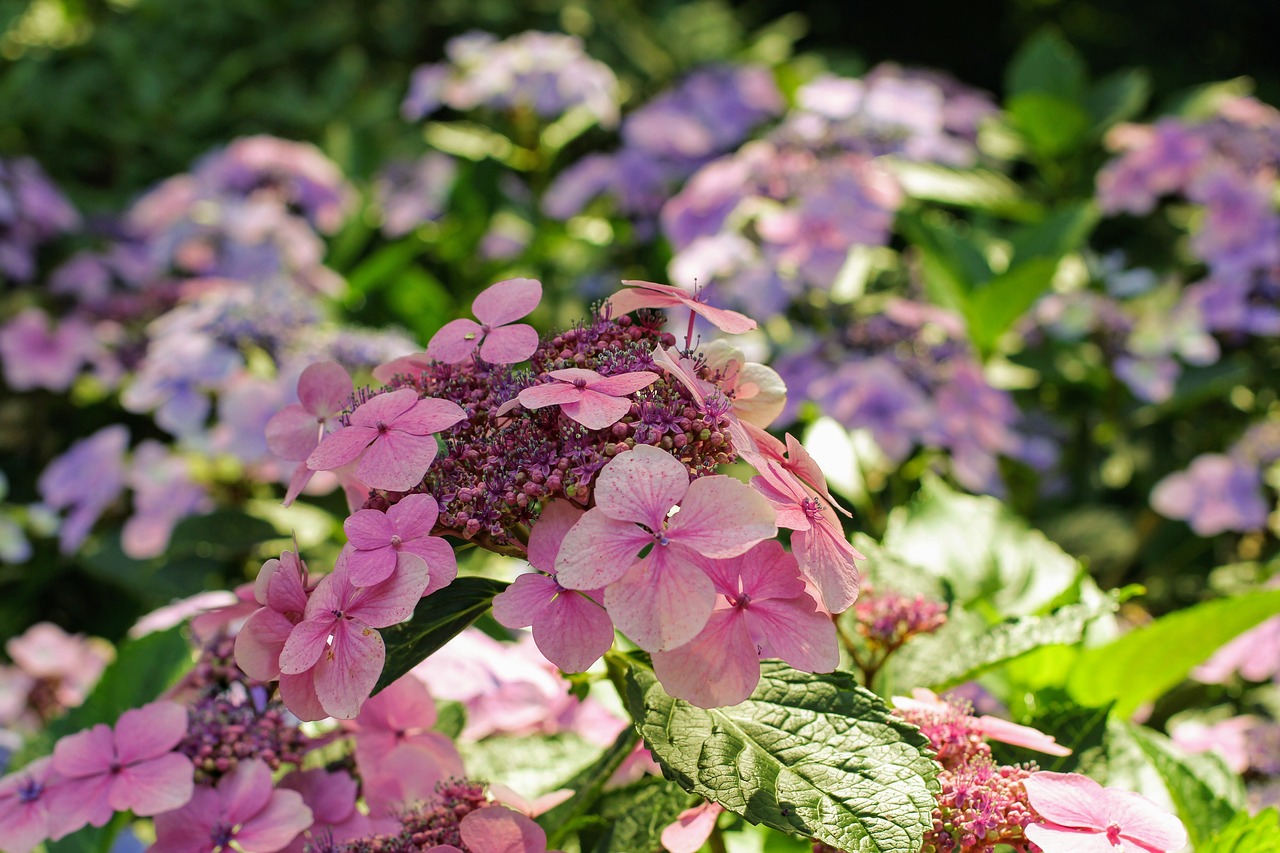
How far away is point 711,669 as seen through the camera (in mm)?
616

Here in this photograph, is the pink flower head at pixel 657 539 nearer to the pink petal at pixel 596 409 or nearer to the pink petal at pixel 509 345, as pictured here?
the pink petal at pixel 596 409

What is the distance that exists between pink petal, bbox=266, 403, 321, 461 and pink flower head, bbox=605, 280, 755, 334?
22cm

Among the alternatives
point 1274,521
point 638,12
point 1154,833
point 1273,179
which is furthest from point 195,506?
point 638,12

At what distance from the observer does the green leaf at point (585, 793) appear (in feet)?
2.58

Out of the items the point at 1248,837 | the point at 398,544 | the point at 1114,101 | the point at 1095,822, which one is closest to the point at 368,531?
the point at 398,544

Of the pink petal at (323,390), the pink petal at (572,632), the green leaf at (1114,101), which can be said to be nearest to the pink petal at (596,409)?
the pink petal at (572,632)

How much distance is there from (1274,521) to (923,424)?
0.73 metres

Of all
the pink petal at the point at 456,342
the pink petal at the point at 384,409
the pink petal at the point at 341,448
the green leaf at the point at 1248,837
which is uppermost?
the pink petal at the point at 456,342

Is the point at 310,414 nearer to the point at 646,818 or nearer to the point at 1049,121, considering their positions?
the point at 646,818

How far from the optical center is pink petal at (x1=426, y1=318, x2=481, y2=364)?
72 centimetres

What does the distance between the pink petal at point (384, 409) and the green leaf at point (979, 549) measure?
2.14 ft

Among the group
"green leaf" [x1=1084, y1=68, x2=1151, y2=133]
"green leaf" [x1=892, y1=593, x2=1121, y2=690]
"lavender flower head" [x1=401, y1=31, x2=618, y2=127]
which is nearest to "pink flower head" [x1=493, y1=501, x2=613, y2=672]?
"green leaf" [x1=892, y1=593, x2=1121, y2=690]

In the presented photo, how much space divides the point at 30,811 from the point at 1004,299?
146 cm

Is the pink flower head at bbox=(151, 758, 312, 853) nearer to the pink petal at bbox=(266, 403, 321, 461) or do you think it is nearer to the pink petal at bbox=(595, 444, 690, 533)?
the pink petal at bbox=(266, 403, 321, 461)
